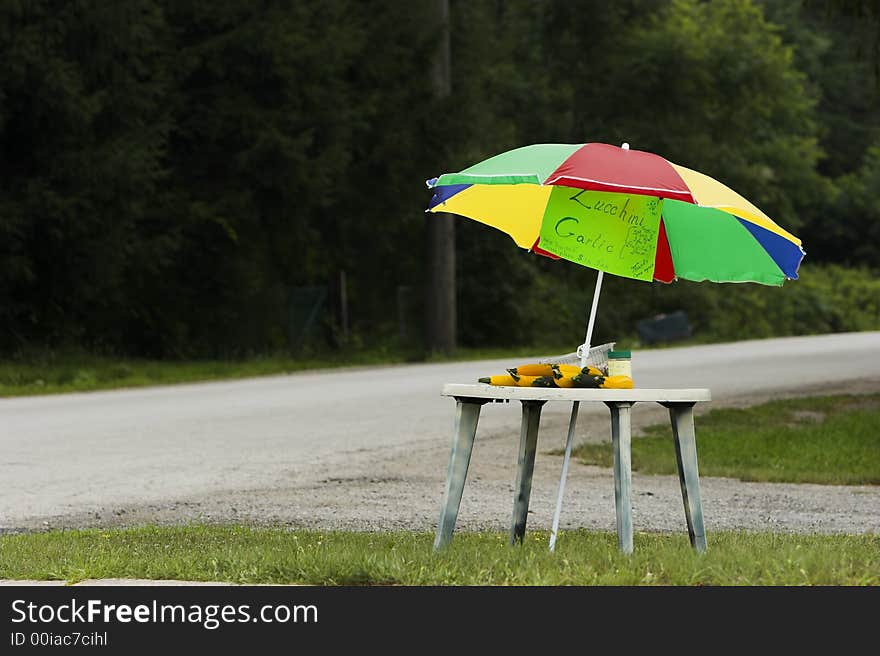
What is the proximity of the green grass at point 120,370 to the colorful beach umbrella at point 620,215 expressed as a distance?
14796mm

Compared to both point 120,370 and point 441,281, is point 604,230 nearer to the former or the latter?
point 120,370

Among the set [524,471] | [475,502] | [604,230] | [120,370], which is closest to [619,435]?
[524,471]

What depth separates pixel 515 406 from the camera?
1952 centimetres

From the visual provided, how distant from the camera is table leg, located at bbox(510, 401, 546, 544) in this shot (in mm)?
8094

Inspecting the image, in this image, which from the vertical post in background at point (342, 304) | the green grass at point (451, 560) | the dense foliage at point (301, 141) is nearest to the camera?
the green grass at point (451, 560)

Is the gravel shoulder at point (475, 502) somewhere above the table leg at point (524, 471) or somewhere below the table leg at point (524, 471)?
below

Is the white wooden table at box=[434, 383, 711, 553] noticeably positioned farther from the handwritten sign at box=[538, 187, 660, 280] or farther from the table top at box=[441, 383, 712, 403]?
the handwritten sign at box=[538, 187, 660, 280]

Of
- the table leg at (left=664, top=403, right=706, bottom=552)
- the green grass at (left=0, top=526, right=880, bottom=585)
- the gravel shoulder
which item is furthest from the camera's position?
the gravel shoulder

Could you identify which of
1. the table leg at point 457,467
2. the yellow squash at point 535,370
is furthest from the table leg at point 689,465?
the table leg at point 457,467

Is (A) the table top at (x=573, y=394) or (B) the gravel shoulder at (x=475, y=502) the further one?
(B) the gravel shoulder at (x=475, y=502)

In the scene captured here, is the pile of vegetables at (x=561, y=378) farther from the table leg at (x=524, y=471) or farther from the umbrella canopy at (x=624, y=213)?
the umbrella canopy at (x=624, y=213)

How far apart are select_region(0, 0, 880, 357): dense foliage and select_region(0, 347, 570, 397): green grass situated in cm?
130

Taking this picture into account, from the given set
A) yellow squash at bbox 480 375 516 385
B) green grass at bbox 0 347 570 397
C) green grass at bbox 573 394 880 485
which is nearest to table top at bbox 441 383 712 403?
yellow squash at bbox 480 375 516 385

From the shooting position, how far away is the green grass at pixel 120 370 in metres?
23.5
